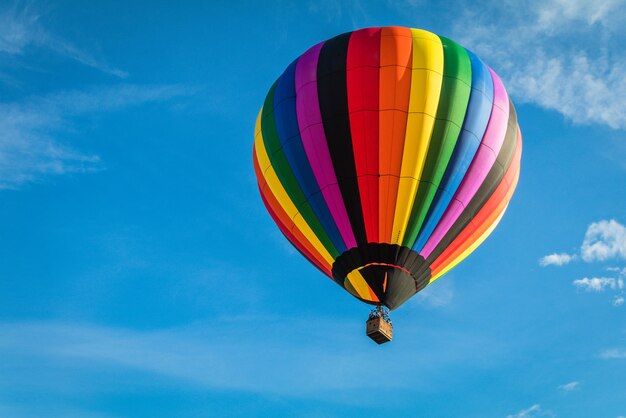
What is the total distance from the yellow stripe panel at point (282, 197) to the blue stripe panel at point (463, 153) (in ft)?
8.42

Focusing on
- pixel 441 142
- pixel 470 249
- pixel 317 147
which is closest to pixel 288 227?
pixel 317 147

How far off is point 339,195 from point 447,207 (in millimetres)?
2717

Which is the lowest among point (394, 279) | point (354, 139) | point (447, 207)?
point (394, 279)

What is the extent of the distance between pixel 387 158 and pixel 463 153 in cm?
195

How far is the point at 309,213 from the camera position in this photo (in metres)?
21.5

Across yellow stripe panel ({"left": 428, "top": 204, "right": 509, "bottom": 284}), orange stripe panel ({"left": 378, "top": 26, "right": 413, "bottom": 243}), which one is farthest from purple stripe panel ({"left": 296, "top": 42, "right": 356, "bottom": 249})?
yellow stripe panel ({"left": 428, "top": 204, "right": 509, "bottom": 284})

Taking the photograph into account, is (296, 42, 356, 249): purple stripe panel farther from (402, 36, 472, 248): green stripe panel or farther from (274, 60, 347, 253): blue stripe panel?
(402, 36, 472, 248): green stripe panel

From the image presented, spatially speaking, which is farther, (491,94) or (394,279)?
(491,94)

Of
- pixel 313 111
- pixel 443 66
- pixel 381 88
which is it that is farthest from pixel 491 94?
pixel 313 111

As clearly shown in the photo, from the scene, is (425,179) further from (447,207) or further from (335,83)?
(335,83)

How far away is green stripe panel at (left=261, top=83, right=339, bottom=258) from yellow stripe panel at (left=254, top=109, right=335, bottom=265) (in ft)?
0.44

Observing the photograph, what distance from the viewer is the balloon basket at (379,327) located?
20.3 metres

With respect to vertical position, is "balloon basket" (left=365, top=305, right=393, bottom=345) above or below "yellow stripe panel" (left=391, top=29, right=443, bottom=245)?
below

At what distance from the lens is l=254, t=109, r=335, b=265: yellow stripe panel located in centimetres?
2169
